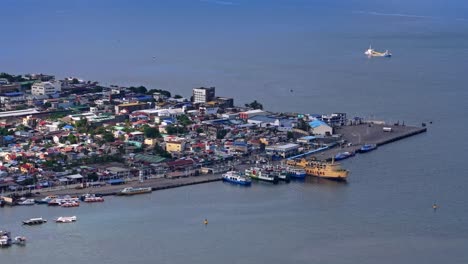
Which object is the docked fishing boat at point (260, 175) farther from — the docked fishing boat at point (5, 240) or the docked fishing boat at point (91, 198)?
the docked fishing boat at point (5, 240)

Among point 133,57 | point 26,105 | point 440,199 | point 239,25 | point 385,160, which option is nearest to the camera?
point 440,199

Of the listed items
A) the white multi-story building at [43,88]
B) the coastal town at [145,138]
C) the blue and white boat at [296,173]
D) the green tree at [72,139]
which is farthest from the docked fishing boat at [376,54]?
the blue and white boat at [296,173]

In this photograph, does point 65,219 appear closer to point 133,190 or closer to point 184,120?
point 133,190

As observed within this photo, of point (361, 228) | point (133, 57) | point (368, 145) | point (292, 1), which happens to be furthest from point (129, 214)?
point (292, 1)

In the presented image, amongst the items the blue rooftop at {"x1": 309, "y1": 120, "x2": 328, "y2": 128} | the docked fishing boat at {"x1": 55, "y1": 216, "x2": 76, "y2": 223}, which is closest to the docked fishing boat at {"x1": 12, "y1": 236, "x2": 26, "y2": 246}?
the docked fishing boat at {"x1": 55, "y1": 216, "x2": 76, "y2": 223}

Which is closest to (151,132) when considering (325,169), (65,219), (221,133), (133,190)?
(221,133)

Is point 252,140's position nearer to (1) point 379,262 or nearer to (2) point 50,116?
(2) point 50,116
